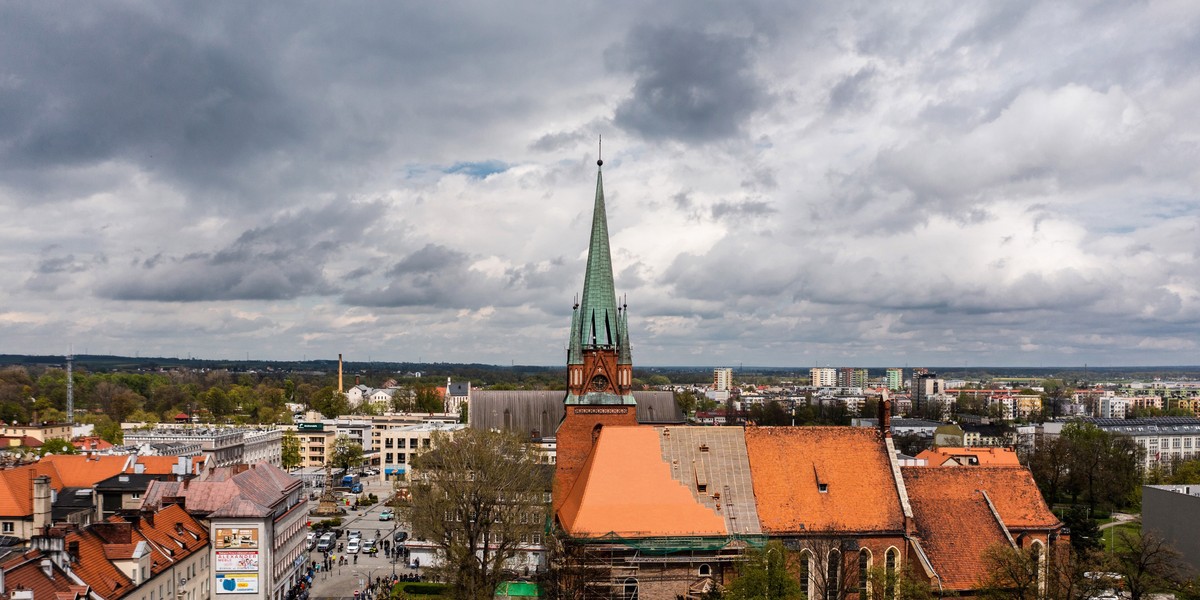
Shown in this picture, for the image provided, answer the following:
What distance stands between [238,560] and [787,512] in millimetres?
40010

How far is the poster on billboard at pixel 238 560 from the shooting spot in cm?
6525

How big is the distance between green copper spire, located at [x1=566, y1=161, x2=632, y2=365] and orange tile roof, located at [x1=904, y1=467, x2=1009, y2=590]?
22126mm

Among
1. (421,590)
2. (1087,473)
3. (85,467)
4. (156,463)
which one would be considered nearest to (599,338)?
(421,590)

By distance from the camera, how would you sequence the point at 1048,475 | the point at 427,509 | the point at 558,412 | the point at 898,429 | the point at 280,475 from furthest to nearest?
the point at 898,429
the point at 558,412
the point at 1048,475
the point at 280,475
the point at 427,509

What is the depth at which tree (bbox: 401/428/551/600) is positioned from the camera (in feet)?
189

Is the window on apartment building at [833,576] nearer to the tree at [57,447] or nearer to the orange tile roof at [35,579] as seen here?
the orange tile roof at [35,579]

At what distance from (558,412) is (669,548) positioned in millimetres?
69096

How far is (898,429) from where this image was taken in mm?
189500

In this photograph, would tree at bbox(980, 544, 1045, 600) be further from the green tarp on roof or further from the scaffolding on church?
the green tarp on roof

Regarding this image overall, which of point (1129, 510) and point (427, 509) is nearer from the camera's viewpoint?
point (427, 509)

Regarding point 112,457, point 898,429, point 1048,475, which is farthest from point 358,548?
point 898,429

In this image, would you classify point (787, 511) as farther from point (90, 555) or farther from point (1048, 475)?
point (1048, 475)

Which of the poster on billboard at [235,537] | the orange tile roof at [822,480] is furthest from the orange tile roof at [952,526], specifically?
the poster on billboard at [235,537]

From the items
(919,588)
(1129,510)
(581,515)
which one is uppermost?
(581,515)
